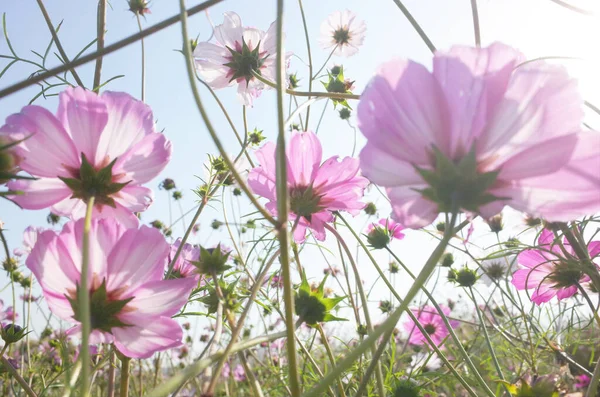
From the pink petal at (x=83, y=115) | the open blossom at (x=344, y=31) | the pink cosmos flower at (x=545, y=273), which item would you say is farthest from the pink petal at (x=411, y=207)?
the open blossom at (x=344, y=31)

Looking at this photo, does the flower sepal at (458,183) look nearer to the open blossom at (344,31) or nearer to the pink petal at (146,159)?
the pink petal at (146,159)

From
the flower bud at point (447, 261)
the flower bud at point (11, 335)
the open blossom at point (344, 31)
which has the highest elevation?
the open blossom at point (344, 31)

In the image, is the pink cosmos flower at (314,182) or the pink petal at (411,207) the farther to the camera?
the pink cosmos flower at (314,182)

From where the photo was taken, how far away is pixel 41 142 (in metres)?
0.39

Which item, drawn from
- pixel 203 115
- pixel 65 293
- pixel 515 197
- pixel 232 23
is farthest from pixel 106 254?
pixel 232 23

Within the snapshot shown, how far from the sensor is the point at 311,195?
0.59m

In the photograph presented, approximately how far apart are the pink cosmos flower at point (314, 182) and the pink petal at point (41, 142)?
0.22m

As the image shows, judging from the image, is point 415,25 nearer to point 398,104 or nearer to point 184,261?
point 398,104

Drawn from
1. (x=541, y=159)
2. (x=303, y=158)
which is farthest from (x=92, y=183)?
(x=541, y=159)

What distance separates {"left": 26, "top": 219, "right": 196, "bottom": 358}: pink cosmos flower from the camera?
1.26ft

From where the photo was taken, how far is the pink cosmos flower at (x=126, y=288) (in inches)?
15.2

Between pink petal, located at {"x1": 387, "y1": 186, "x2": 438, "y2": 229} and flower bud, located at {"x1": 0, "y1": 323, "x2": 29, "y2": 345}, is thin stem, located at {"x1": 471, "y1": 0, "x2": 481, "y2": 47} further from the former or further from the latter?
flower bud, located at {"x1": 0, "y1": 323, "x2": 29, "y2": 345}

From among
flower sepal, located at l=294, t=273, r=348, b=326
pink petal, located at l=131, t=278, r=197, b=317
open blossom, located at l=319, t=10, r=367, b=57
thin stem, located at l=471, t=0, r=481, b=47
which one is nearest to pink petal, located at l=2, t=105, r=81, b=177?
pink petal, located at l=131, t=278, r=197, b=317

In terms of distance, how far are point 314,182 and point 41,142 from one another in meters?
0.31
